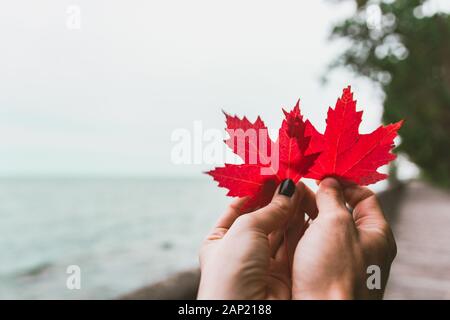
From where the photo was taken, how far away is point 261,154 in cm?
104

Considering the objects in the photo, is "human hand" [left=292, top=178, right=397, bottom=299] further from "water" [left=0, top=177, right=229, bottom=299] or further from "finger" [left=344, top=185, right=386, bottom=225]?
"water" [left=0, top=177, right=229, bottom=299]

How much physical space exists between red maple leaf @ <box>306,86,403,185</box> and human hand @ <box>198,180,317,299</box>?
5.7 inches

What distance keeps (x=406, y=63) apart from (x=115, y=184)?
88.7m

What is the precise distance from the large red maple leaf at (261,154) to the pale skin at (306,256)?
80mm

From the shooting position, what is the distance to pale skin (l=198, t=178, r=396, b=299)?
1055mm

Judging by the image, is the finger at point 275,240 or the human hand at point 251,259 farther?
the finger at point 275,240

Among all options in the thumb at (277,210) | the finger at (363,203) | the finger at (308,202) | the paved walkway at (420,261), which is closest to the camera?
the thumb at (277,210)

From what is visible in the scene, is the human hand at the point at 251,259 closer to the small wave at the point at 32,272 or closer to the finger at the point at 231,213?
the finger at the point at 231,213

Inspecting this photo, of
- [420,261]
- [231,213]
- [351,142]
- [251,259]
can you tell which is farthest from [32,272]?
[351,142]

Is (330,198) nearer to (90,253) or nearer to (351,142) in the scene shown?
(351,142)

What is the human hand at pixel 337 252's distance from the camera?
1053 millimetres

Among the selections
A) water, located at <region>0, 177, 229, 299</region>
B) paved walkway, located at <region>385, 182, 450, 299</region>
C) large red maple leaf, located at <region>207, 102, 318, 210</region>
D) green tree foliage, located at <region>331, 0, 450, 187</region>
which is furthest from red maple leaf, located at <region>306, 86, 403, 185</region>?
green tree foliage, located at <region>331, 0, 450, 187</region>

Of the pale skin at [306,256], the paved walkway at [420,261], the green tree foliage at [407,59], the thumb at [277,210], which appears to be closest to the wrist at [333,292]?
the pale skin at [306,256]
